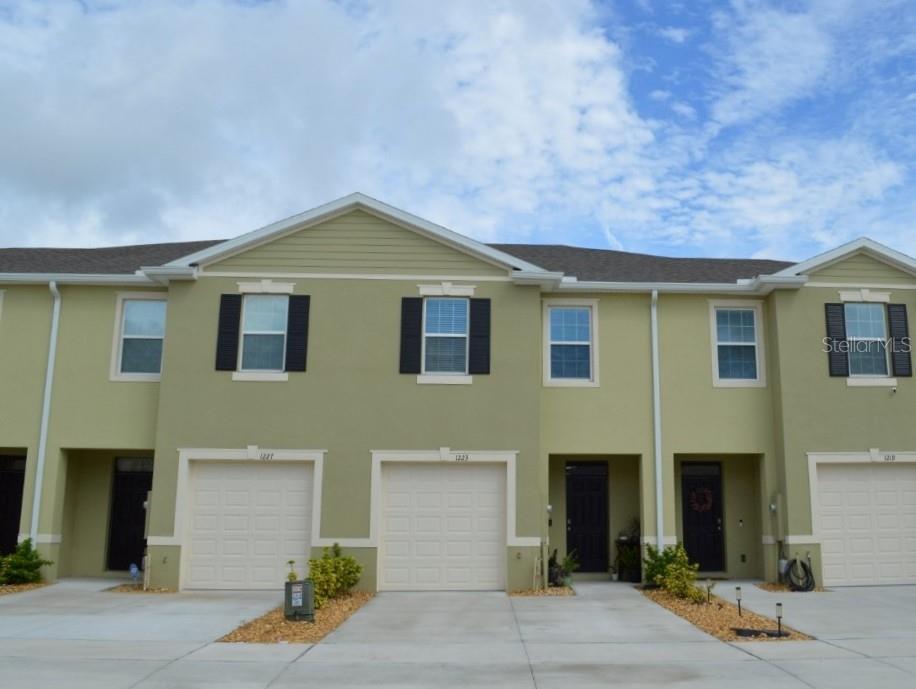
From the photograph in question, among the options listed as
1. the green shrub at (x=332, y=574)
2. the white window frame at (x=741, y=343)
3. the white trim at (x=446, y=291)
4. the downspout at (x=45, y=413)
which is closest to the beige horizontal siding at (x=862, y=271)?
the white window frame at (x=741, y=343)

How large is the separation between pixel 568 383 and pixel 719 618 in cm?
544

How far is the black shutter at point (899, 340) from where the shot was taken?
16.1 meters

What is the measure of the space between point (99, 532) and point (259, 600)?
444cm

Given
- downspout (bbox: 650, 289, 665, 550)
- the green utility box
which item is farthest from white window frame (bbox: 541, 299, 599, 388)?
the green utility box

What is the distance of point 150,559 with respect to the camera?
14922mm

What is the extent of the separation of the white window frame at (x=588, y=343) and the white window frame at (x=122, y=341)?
7166 millimetres

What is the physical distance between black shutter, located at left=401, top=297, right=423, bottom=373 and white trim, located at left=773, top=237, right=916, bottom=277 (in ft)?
22.4

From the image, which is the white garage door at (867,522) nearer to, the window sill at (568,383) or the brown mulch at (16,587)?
the window sill at (568,383)

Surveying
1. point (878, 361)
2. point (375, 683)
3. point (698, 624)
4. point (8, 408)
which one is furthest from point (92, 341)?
point (878, 361)

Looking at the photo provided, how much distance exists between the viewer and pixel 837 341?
16141 millimetres

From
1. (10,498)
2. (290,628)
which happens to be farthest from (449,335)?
(10,498)

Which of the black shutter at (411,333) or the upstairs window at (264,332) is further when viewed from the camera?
the upstairs window at (264,332)

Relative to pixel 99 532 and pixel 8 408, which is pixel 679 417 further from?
pixel 8 408

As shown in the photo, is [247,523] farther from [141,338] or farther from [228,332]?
[141,338]
